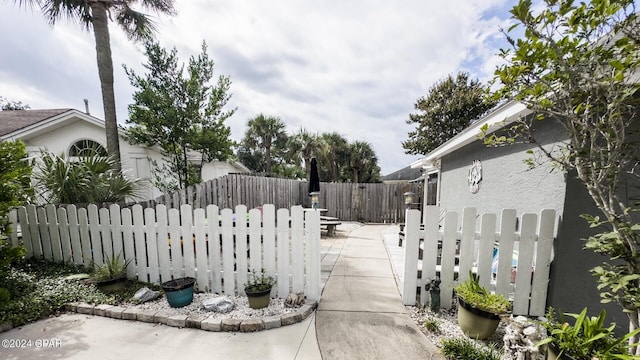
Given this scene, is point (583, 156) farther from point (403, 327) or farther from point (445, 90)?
point (445, 90)

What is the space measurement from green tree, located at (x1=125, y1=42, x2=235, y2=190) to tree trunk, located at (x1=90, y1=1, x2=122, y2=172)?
0.39 meters

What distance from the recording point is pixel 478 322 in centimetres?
218

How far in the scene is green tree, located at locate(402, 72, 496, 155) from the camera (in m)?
13.7

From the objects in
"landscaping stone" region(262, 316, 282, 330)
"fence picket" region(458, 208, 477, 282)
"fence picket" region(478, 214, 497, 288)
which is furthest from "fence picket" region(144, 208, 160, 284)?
"fence picket" region(478, 214, 497, 288)

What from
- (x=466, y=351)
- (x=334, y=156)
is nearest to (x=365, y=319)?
(x=466, y=351)

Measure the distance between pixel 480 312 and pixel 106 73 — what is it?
8490mm

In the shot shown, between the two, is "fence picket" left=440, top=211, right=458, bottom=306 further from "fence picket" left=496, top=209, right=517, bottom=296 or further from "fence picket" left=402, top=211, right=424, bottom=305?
"fence picket" left=496, top=209, right=517, bottom=296

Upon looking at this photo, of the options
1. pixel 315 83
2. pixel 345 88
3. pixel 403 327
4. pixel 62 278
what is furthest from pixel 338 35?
pixel 62 278

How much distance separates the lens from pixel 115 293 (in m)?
3.03

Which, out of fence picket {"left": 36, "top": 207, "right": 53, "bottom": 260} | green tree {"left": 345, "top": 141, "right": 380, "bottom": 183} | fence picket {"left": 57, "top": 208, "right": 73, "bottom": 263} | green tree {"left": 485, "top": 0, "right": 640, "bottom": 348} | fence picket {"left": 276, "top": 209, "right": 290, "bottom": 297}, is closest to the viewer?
green tree {"left": 485, "top": 0, "right": 640, "bottom": 348}

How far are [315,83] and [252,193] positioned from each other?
14.0ft

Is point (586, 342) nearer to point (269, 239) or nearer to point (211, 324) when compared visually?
point (269, 239)

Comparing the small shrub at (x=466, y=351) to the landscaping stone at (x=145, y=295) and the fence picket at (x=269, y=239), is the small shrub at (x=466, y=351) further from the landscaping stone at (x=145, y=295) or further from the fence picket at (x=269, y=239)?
the landscaping stone at (x=145, y=295)

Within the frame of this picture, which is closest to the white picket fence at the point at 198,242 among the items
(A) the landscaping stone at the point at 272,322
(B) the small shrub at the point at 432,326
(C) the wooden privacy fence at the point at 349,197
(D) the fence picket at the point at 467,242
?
(A) the landscaping stone at the point at 272,322
